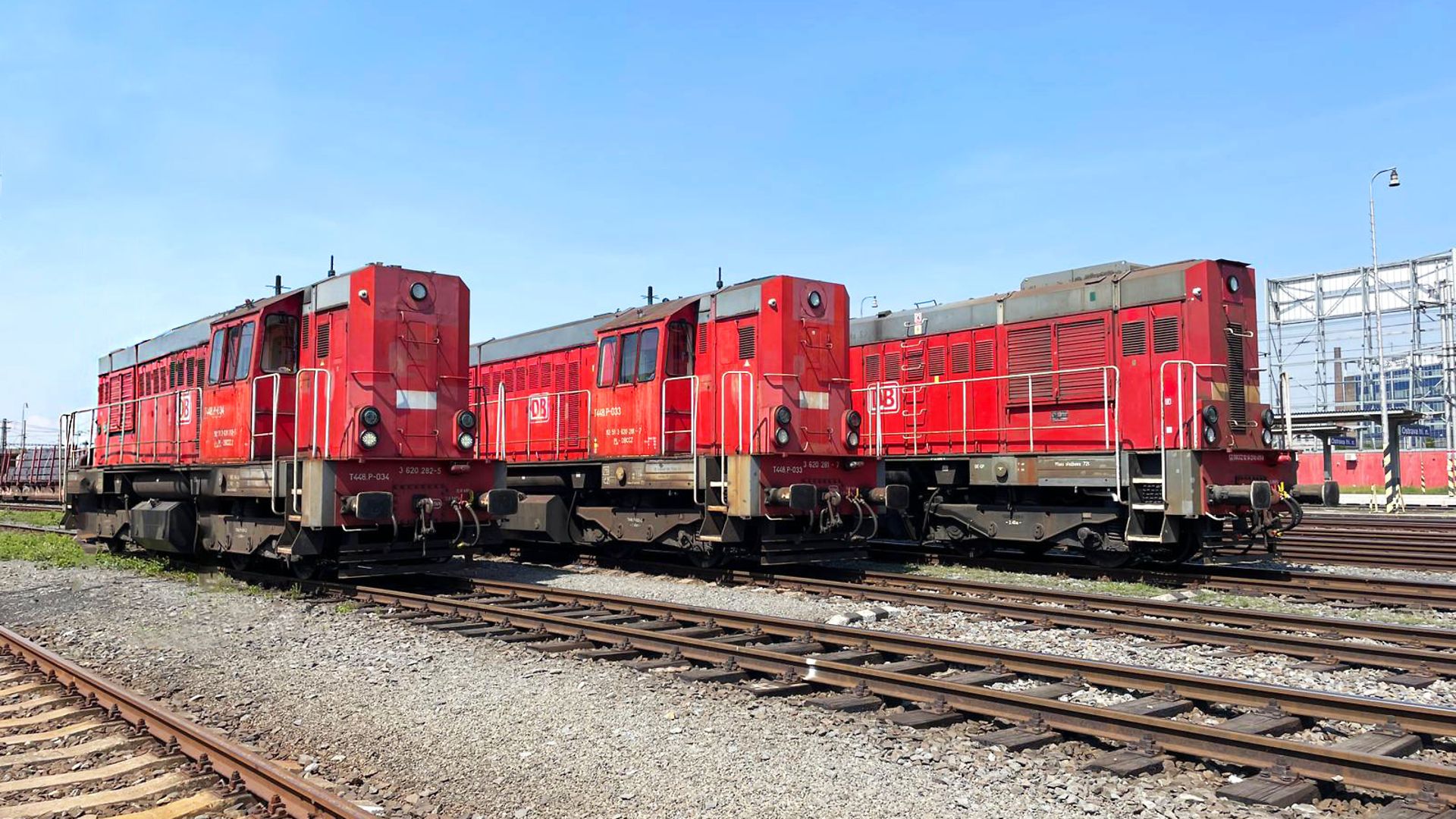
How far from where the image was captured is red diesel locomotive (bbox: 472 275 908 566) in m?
12.5

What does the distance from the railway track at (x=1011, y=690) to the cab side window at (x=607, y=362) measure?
5.45m

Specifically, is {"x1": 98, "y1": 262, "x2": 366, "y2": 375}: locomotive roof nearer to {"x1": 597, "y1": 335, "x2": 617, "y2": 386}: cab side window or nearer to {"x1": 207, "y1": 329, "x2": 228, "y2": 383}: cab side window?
{"x1": 207, "y1": 329, "x2": 228, "y2": 383}: cab side window

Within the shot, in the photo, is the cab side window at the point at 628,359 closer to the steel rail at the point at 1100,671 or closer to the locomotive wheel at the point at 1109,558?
the steel rail at the point at 1100,671

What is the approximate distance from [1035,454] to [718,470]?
4103 mm

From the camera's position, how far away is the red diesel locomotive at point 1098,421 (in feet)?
39.4

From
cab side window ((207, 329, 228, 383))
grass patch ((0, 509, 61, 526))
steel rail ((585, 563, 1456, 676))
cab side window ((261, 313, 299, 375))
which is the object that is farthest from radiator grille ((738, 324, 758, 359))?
grass patch ((0, 509, 61, 526))

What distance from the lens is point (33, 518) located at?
25031mm

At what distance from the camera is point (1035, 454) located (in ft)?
42.8

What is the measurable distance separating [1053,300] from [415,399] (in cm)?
866

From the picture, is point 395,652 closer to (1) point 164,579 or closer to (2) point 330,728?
(2) point 330,728

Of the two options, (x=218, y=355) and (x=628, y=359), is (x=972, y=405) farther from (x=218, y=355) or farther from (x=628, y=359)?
(x=218, y=355)

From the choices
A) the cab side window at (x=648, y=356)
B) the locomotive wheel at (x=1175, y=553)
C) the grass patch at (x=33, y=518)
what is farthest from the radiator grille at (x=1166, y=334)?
the grass patch at (x=33, y=518)

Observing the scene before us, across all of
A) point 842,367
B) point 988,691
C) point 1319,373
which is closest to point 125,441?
point 842,367

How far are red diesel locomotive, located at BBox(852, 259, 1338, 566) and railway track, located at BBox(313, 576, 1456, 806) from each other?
5.45 meters
